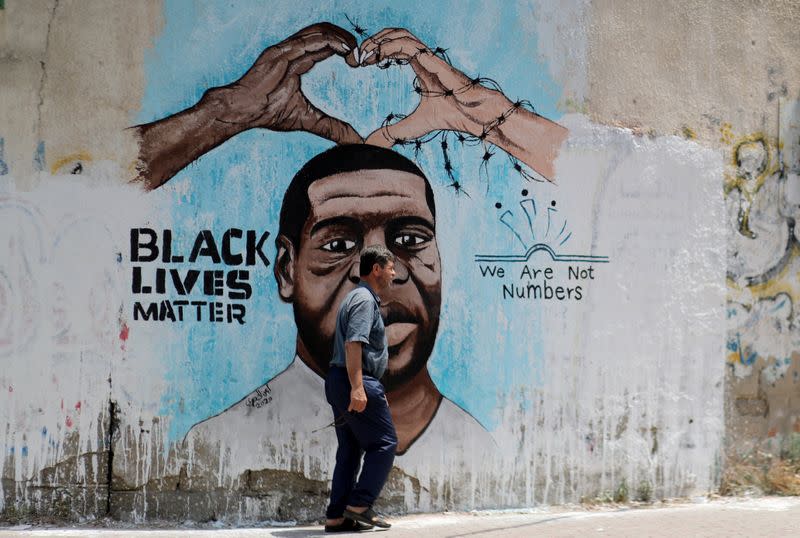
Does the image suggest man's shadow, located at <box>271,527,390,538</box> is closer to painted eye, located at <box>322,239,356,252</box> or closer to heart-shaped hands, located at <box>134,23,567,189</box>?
painted eye, located at <box>322,239,356,252</box>

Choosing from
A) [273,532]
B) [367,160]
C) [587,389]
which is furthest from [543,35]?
[273,532]

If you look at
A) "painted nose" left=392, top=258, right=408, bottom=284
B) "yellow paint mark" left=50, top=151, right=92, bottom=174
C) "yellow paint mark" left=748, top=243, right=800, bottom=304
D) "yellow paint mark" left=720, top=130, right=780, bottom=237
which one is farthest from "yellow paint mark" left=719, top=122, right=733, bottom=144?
"yellow paint mark" left=50, top=151, right=92, bottom=174

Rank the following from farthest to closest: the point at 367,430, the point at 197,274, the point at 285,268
Answer: the point at 285,268 < the point at 197,274 < the point at 367,430

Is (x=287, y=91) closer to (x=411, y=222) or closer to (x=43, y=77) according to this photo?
(x=411, y=222)

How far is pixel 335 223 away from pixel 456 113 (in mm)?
1051

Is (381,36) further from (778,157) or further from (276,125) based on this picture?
(778,157)

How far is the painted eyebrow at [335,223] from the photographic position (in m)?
5.91

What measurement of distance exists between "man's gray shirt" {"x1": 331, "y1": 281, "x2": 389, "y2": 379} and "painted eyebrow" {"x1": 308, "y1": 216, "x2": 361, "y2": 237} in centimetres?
63

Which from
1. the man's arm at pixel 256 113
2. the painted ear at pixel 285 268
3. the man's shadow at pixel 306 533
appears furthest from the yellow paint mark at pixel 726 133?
the man's shadow at pixel 306 533

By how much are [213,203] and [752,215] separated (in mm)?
3678

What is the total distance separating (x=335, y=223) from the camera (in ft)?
19.5

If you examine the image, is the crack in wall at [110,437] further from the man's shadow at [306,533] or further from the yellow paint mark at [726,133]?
the yellow paint mark at [726,133]

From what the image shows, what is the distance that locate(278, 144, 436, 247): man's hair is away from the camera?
588cm

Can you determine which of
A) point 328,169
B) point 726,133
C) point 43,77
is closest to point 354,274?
point 328,169
